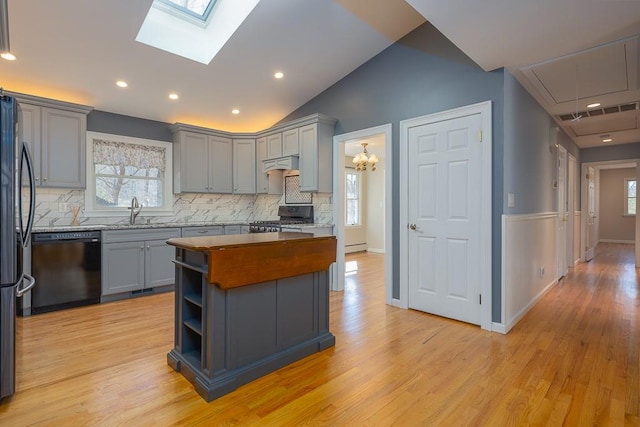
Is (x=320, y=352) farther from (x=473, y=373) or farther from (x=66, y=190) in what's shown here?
(x=66, y=190)

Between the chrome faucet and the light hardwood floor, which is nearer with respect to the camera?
the light hardwood floor

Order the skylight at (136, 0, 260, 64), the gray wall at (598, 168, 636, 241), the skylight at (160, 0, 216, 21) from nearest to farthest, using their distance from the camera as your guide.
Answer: the skylight at (136, 0, 260, 64), the skylight at (160, 0, 216, 21), the gray wall at (598, 168, 636, 241)

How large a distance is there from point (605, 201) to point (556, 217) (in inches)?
327

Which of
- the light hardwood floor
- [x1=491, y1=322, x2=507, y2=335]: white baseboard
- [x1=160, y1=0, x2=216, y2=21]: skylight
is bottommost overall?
the light hardwood floor

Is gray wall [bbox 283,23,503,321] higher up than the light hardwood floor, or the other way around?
gray wall [bbox 283,23,503,321]

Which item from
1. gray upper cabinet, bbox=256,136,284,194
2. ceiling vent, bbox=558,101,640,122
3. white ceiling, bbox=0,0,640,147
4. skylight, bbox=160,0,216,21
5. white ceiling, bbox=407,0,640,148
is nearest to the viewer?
white ceiling, bbox=407,0,640,148

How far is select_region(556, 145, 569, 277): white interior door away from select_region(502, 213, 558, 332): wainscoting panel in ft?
2.04

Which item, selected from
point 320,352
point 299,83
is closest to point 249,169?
point 299,83

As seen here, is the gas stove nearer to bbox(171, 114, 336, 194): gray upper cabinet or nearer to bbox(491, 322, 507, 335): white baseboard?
bbox(171, 114, 336, 194): gray upper cabinet

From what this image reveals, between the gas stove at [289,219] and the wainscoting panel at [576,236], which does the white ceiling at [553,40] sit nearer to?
the gas stove at [289,219]

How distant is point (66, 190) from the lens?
→ 13.6ft

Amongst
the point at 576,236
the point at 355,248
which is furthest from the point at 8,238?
the point at 576,236

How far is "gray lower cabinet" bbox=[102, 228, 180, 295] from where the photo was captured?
3.97 m

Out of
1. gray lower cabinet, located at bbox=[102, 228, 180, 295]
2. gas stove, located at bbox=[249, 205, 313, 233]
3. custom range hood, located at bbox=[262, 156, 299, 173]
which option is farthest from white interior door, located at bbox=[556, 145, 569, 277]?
gray lower cabinet, located at bbox=[102, 228, 180, 295]
